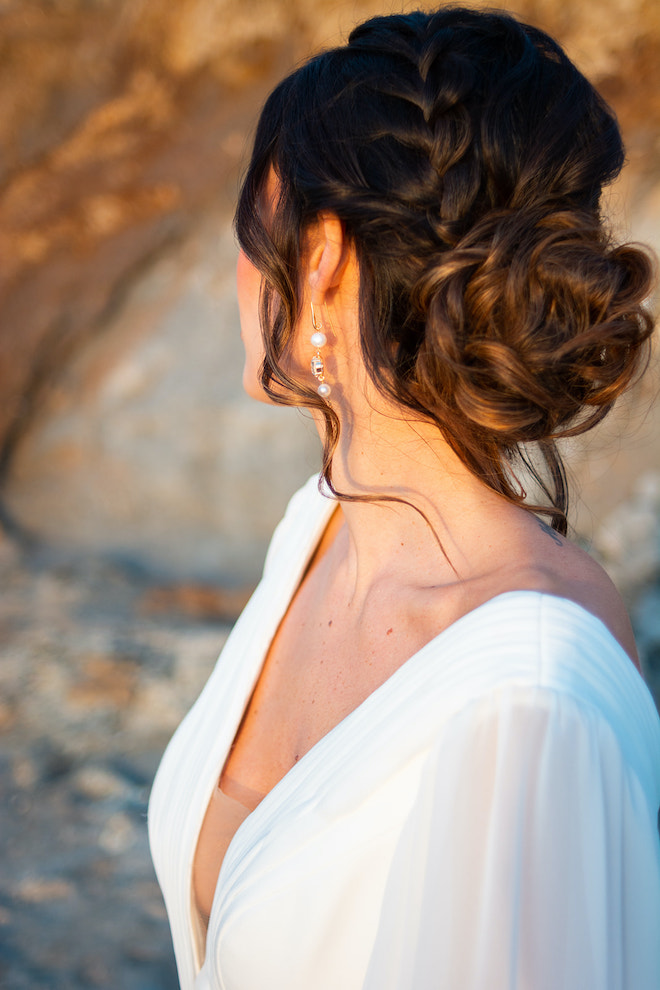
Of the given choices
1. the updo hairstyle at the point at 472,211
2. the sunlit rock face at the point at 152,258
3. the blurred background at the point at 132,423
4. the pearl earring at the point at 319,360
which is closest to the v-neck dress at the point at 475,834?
the updo hairstyle at the point at 472,211

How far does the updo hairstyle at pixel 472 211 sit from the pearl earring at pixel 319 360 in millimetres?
88

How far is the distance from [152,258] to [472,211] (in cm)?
334

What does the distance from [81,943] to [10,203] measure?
3087 millimetres

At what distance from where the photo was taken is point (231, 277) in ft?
13.1

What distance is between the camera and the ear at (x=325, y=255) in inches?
39.5

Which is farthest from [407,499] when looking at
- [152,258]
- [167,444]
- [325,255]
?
[152,258]

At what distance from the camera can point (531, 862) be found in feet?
2.35

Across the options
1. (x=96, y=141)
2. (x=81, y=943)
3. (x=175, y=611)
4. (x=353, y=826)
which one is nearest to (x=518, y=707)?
(x=353, y=826)

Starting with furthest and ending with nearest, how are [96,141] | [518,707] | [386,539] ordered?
1. [96,141]
2. [386,539]
3. [518,707]

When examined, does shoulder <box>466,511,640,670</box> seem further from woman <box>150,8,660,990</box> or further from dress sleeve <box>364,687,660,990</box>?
dress sleeve <box>364,687,660,990</box>

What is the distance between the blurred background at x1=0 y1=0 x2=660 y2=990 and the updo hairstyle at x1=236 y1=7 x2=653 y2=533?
1.87 metres

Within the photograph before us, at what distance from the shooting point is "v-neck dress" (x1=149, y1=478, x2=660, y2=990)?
2.33ft

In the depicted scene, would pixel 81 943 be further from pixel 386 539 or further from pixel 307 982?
pixel 386 539

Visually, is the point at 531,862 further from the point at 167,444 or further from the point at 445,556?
the point at 167,444
